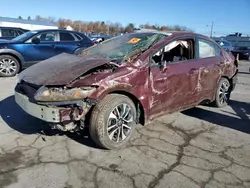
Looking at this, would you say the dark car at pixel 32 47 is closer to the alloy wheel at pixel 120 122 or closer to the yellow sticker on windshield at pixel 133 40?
the yellow sticker on windshield at pixel 133 40

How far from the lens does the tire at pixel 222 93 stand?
5395 mm

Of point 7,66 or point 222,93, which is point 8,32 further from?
point 222,93

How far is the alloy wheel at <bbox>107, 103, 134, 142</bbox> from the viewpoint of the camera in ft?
11.4

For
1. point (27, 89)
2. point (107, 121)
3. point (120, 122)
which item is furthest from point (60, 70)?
point (120, 122)

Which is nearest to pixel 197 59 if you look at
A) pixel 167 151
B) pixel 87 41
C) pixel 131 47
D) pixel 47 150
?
→ pixel 131 47

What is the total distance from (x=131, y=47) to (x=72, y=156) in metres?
1.89

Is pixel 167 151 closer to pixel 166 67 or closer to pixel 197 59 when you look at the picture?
pixel 166 67

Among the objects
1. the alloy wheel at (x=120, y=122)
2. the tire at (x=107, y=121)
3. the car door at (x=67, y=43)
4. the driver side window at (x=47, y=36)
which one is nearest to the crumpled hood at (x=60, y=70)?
the tire at (x=107, y=121)

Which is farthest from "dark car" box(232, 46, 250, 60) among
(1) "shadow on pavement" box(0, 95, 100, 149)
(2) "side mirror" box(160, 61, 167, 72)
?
(1) "shadow on pavement" box(0, 95, 100, 149)

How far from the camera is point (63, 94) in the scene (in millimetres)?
3184

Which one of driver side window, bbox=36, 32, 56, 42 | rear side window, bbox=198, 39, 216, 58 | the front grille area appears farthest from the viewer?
driver side window, bbox=36, 32, 56, 42

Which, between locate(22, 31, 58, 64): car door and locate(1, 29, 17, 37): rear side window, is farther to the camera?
locate(1, 29, 17, 37): rear side window

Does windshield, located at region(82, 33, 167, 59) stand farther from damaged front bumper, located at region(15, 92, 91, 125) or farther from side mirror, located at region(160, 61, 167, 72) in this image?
damaged front bumper, located at region(15, 92, 91, 125)

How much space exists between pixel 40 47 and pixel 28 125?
17.8 feet
